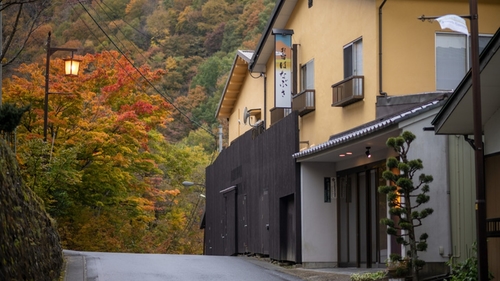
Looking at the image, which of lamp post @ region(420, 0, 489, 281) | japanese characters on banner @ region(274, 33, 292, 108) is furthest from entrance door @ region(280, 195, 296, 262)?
lamp post @ region(420, 0, 489, 281)

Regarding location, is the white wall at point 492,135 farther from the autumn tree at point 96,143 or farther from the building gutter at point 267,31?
the autumn tree at point 96,143

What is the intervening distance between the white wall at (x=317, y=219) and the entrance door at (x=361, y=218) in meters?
0.27

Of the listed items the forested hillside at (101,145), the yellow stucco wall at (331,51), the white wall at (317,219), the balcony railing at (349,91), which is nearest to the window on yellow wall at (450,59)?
the yellow stucco wall at (331,51)

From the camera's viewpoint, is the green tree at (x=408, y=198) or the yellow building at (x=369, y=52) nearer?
the green tree at (x=408, y=198)

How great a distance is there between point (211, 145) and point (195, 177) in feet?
36.1

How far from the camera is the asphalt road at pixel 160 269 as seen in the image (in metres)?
17.8

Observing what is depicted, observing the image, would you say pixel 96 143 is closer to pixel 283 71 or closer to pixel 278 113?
pixel 278 113

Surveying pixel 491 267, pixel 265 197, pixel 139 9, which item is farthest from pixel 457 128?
pixel 139 9

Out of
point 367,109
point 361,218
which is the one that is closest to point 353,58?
point 367,109

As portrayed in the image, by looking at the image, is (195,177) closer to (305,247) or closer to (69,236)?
(69,236)

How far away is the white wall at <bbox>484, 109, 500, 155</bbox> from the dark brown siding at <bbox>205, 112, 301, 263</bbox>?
28.7ft

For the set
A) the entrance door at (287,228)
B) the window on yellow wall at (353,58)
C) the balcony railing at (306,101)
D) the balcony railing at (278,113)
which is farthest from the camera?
the balcony railing at (278,113)

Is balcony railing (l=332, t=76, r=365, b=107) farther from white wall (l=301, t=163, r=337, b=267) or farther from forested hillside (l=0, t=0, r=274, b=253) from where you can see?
forested hillside (l=0, t=0, r=274, b=253)

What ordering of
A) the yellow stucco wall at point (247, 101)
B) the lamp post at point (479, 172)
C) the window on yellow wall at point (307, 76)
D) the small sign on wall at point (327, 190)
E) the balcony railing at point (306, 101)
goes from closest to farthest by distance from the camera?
the lamp post at point (479, 172) < the small sign on wall at point (327, 190) < the balcony railing at point (306, 101) < the window on yellow wall at point (307, 76) < the yellow stucco wall at point (247, 101)
